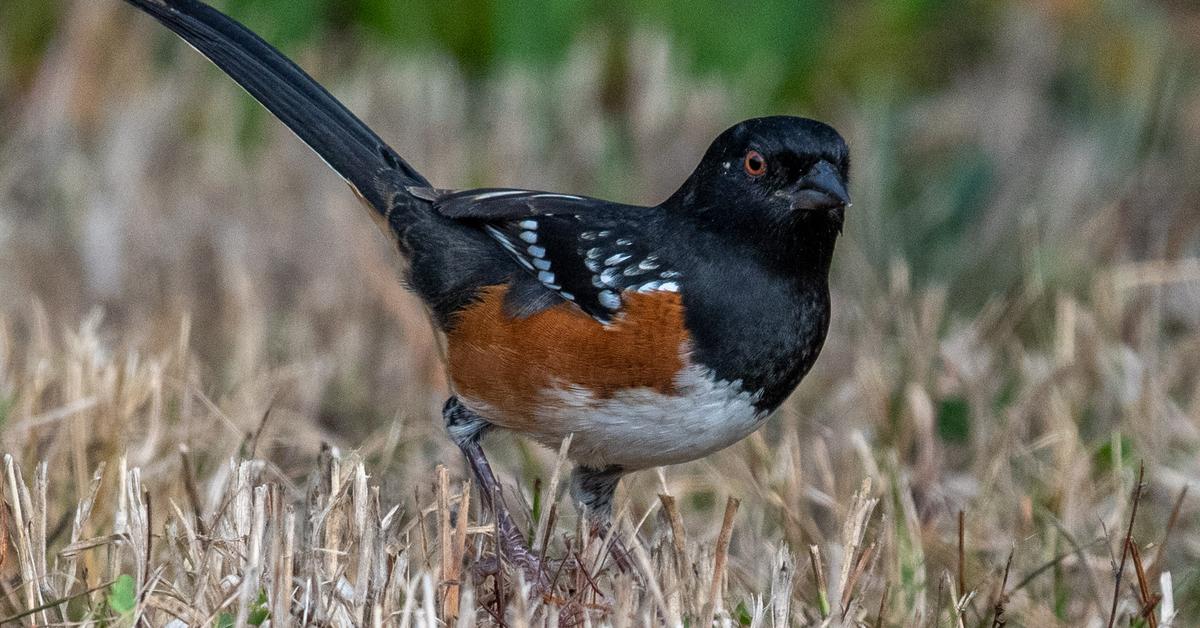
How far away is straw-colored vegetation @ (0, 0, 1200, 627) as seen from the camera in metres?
2.91

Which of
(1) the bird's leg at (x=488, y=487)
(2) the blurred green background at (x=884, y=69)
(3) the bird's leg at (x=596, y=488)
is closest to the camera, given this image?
(1) the bird's leg at (x=488, y=487)

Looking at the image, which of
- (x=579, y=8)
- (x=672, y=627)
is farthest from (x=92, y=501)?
(x=579, y=8)

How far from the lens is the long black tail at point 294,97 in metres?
3.79

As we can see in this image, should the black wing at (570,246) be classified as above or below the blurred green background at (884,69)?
below

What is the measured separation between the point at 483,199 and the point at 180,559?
126 centimetres

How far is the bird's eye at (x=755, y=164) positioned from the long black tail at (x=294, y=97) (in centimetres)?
94

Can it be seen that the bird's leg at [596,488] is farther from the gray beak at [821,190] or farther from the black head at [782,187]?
the gray beak at [821,190]

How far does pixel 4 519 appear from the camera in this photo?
288 cm

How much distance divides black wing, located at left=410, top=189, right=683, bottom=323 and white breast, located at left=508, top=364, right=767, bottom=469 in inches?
7.8

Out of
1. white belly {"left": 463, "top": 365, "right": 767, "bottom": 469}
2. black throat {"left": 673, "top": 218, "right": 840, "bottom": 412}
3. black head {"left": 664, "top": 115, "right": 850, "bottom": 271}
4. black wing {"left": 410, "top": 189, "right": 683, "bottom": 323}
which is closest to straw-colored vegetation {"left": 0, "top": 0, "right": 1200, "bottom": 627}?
white belly {"left": 463, "top": 365, "right": 767, "bottom": 469}

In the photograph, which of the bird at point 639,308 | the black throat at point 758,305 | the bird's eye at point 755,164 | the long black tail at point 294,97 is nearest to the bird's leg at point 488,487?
the bird at point 639,308

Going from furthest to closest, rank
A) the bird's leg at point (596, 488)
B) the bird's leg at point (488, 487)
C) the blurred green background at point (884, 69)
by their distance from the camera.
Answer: the blurred green background at point (884, 69) < the bird's leg at point (596, 488) < the bird's leg at point (488, 487)

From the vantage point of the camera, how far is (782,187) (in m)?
3.32

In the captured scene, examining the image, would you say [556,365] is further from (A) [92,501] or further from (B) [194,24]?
(B) [194,24]
